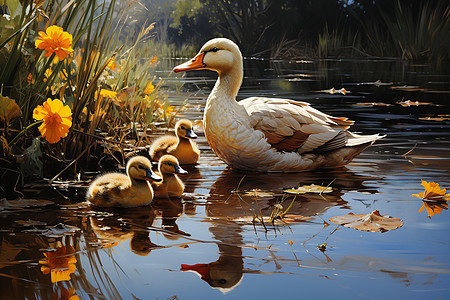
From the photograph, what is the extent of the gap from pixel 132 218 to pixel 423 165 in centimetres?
286

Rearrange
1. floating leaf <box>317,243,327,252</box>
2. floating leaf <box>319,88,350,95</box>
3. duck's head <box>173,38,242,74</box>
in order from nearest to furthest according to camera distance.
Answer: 1. floating leaf <box>317,243,327,252</box>
2. duck's head <box>173,38,242,74</box>
3. floating leaf <box>319,88,350,95</box>

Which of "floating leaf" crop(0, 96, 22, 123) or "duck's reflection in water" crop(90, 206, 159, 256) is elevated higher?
"floating leaf" crop(0, 96, 22, 123)

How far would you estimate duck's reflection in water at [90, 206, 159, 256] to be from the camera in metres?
3.40

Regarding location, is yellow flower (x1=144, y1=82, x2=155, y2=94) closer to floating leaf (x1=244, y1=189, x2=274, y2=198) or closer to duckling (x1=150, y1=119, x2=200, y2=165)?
duckling (x1=150, y1=119, x2=200, y2=165)

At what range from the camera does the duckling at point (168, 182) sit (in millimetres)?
4590

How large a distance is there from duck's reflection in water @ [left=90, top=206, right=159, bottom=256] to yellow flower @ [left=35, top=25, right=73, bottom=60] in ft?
3.71

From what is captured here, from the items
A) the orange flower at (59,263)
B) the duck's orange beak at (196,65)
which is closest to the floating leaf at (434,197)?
the duck's orange beak at (196,65)

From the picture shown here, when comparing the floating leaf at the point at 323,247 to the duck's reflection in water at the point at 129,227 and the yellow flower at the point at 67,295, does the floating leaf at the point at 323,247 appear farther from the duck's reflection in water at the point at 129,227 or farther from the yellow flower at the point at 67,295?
the yellow flower at the point at 67,295

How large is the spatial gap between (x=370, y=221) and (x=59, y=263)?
1.86 meters

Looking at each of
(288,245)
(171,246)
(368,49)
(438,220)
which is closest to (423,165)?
(438,220)

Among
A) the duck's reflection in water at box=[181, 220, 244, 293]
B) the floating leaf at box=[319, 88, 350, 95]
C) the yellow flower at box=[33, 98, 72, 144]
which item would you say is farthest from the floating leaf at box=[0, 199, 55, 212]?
the floating leaf at box=[319, 88, 350, 95]

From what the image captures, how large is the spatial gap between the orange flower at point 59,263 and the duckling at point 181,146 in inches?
102

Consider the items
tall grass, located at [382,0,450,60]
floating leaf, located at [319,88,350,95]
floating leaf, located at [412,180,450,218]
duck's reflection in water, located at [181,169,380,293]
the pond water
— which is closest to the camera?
the pond water

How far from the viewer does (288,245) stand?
11.0 feet
